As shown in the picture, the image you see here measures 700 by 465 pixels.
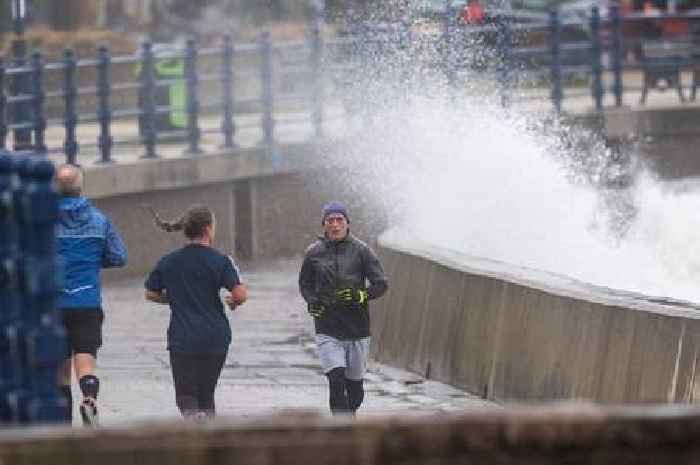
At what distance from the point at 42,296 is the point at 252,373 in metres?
8.86

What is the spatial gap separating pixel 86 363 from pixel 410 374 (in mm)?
4376

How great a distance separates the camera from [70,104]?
2253cm

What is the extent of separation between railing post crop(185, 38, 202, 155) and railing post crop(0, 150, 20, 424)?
16.8 m

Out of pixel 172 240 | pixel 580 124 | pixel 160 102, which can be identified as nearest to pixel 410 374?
pixel 172 240

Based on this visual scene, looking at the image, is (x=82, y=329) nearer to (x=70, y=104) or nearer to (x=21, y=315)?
(x=21, y=315)

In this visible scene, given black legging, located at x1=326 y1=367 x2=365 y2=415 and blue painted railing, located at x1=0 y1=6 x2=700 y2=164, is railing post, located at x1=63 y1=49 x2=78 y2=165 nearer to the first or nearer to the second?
blue painted railing, located at x1=0 y1=6 x2=700 y2=164

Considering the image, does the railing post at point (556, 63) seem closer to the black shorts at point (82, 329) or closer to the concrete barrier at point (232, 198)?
the concrete barrier at point (232, 198)

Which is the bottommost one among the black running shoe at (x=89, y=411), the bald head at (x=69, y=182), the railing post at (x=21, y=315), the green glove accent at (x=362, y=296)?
the black running shoe at (x=89, y=411)

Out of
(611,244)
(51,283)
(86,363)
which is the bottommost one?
(611,244)

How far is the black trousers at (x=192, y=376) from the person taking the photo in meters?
11.4

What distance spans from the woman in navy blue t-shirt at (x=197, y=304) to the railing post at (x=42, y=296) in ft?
13.3

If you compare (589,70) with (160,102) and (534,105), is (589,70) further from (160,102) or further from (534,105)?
(160,102)

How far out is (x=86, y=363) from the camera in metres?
11.9

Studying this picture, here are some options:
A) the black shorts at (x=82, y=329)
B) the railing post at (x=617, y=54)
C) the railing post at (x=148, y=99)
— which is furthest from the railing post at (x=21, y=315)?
the railing post at (x=617, y=54)
